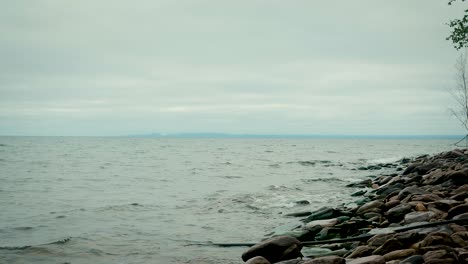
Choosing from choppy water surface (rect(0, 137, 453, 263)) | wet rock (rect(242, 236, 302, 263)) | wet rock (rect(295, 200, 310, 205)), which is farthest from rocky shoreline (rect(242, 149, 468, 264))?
wet rock (rect(295, 200, 310, 205))

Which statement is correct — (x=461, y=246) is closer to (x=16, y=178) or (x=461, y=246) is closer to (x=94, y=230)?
(x=94, y=230)

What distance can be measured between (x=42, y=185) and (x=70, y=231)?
34.1 feet

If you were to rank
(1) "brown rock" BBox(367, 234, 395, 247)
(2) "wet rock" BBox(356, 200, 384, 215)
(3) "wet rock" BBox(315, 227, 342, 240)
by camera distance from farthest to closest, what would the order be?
(2) "wet rock" BBox(356, 200, 384, 215)
(3) "wet rock" BBox(315, 227, 342, 240)
(1) "brown rock" BBox(367, 234, 395, 247)

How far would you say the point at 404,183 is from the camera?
45.0ft

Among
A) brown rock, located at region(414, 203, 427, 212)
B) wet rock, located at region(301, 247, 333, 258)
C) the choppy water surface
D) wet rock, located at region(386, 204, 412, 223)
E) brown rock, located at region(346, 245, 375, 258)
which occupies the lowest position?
the choppy water surface

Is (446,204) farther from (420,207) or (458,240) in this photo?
(458,240)

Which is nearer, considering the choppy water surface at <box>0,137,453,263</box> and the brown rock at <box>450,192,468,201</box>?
the brown rock at <box>450,192,468,201</box>

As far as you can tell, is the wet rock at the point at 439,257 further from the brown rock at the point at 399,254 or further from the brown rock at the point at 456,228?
the brown rock at the point at 456,228

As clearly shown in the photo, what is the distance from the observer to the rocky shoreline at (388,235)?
4984 millimetres

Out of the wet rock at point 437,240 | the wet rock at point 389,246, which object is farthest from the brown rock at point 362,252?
the wet rock at point 437,240

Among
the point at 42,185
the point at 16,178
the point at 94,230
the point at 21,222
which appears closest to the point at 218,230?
the point at 94,230

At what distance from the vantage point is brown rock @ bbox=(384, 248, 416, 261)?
16.2 feet

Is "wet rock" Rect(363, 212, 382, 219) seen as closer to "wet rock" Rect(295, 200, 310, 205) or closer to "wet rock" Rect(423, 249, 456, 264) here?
"wet rock" Rect(423, 249, 456, 264)

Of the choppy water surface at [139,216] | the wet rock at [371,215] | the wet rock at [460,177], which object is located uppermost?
the wet rock at [460,177]
